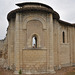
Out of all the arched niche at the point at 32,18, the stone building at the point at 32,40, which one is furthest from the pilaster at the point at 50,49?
the arched niche at the point at 32,18

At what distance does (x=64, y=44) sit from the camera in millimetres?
15297

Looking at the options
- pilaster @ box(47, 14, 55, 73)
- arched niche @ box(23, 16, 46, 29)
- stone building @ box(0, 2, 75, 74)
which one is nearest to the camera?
stone building @ box(0, 2, 75, 74)

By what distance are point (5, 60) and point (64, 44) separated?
8689mm

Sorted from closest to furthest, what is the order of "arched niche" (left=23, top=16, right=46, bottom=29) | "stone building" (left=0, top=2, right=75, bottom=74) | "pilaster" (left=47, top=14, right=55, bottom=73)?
1. "stone building" (left=0, top=2, right=75, bottom=74)
2. "pilaster" (left=47, top=14, right=55, bottom=73)
3. "arched niche" (left=23, top=16, right=46, bottom=29)

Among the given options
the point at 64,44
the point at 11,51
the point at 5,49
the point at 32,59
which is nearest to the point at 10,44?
the point at 11,51

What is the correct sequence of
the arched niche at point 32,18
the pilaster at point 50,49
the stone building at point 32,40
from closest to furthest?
the stone building at point 32,40, the pilaster at point 50,49, the arched niche at point 32,18

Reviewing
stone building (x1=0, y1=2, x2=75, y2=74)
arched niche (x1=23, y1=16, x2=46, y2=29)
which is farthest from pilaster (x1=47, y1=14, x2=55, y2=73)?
arched niche (x1=23, y1=16, x2=46, y2=29)

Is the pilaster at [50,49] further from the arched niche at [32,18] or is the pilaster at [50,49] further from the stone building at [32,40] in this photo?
the arched niche at [32,18]

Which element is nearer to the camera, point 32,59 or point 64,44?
point 32,59

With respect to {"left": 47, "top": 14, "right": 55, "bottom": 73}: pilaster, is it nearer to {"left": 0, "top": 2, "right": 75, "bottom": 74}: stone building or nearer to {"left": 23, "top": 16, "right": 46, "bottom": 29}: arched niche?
Answer: {"left": 0, "top": 2, "right": 75, "bottom": 74}: stone building

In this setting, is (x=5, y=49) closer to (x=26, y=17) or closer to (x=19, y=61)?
(x=19, y=61)

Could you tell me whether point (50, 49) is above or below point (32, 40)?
below

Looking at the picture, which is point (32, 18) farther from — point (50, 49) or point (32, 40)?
point (50, 49)

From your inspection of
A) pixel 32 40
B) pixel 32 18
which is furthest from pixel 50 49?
pixel 32 18
